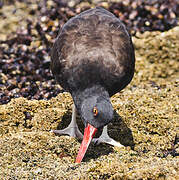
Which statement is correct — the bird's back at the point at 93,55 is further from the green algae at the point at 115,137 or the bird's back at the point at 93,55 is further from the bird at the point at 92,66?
the green algae at the point at 115,137

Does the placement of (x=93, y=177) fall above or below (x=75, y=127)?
above

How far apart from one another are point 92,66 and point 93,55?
0.20m

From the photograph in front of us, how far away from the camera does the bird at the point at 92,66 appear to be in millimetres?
5180

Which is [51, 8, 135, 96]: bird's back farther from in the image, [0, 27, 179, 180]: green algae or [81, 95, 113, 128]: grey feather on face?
[0, 27, 179, 180]: green algae

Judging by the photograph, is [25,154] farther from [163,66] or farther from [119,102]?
[163,66]

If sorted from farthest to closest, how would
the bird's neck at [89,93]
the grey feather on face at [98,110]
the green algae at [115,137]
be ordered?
the bird's neck at [89,93] < the grey feather on face at [98,110] < the green algae at [115,137]

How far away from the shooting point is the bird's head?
16.3 ft

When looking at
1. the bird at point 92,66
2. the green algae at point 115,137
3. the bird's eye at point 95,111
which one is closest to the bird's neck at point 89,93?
the bird at point 92,66

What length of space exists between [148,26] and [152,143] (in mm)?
4010

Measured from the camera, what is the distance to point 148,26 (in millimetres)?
8906

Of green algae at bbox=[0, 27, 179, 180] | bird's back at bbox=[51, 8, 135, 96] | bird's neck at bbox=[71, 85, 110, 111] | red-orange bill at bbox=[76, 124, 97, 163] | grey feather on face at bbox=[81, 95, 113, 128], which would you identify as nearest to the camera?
green algae at bbox=[0, 27, 179, 180]

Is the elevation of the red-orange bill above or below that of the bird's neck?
below

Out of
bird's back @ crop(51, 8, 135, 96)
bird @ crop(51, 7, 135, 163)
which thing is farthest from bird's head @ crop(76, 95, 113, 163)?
bird's back @ crop(51, 8, 135, 96)

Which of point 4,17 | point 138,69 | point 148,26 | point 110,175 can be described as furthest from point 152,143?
point 4,17
